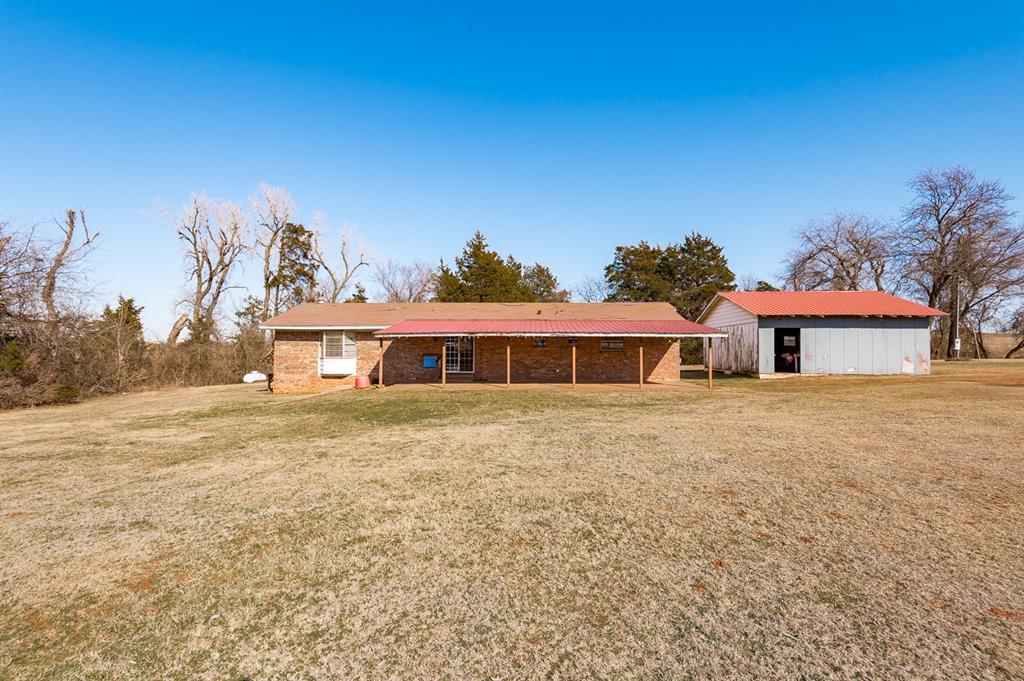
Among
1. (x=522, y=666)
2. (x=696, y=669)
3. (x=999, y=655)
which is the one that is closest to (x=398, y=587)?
(x=522, y=666)

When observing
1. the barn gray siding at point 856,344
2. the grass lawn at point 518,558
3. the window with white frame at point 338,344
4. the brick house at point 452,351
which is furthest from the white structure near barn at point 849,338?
the window with white frame at point 338,344

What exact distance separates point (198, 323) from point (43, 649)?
1089 inches

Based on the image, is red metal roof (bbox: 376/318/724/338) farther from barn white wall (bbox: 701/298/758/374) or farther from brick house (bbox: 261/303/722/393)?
barn white wall (bbox: 701/298/758/374)

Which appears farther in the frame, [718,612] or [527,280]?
[527,280]

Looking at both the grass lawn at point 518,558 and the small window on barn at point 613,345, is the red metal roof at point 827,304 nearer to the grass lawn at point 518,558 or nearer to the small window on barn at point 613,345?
the small window on barn at point 613,345

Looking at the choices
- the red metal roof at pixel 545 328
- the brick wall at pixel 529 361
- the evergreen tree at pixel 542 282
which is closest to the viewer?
the red metal roof at pixel 545 328

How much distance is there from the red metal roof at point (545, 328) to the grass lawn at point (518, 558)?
9.10 meters

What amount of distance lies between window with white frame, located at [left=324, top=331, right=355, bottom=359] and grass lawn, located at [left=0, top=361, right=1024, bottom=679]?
437 inches

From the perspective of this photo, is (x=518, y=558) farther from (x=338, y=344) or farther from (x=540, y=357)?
(x=338, y=344)

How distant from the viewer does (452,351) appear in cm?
1947

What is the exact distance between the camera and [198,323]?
25.5 meters

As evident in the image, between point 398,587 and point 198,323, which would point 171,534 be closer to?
point 398,587

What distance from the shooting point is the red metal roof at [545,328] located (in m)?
16.5

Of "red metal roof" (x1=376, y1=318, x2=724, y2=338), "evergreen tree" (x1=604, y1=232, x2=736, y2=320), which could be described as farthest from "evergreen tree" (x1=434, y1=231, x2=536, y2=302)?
"red metal roof" (x1=376, y1=318, x2=724, y2=338)
